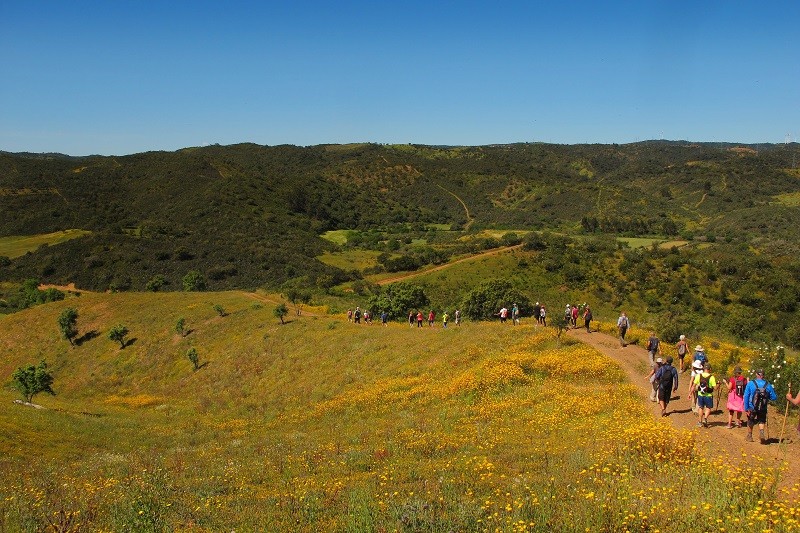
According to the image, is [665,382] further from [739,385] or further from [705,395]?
[739,385]

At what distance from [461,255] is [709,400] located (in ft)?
227

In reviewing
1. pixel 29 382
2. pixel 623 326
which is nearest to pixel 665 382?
pixel 623 326

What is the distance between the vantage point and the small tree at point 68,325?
4466cm

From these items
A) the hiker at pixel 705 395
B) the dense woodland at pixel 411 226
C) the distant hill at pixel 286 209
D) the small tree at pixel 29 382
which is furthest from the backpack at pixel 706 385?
the distant hill at pixel 286 209

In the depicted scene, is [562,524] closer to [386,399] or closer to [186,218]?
[386,399]

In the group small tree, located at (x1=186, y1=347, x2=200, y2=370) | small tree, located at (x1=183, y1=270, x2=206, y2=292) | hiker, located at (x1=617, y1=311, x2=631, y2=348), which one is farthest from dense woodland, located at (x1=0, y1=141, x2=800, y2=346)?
small tree, located at (x1=186, y1=347, x2=200, y2=370)

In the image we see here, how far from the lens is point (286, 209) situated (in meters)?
136

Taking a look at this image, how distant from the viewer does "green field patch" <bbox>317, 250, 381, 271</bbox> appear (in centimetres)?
9062

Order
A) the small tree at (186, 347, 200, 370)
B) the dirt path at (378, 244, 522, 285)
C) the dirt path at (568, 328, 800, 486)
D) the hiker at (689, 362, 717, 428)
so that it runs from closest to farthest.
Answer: the dirt path at (568, 328, 800, 486), the hiker at (689, 362, 717, 428), the small tree at (186, 347, 200, 370), the dirt path at (378, 244, 522, 285)

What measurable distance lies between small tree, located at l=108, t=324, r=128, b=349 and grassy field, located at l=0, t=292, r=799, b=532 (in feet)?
25.2

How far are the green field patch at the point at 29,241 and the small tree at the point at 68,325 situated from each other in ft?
200

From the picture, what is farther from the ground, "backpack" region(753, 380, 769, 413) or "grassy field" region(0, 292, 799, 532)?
"backpack" region(753, 380, 769, 413)

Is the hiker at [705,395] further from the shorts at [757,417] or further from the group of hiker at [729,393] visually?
the shorts at [757,417]

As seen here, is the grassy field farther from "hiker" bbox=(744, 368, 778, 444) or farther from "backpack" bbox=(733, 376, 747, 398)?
"backpack" bbox=(733, 376, 747, 398)
